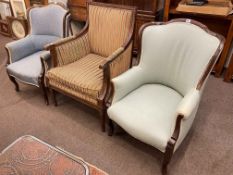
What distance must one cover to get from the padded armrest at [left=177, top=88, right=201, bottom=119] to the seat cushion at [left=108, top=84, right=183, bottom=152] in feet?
0.32

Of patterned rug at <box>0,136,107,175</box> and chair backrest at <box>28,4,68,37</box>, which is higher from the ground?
chair backrest at <box>28,4,68,37</box>

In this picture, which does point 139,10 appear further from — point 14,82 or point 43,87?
point 14,82

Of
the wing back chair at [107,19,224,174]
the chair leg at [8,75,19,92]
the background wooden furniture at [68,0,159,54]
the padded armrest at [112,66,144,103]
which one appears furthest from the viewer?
the background wooden furniture at [68,0,159,54]

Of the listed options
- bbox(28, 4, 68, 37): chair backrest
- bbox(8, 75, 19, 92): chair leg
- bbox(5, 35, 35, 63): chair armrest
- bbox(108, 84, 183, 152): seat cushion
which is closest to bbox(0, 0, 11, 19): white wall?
bbox(28, 4, 68, 37): chair backrest

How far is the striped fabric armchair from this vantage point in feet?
5.34

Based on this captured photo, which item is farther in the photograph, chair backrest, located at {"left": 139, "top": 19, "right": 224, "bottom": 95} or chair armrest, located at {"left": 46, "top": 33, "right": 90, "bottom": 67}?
chair armrest, located at {"left": 46, "top": 33, "right": 90, "bottom": 67}

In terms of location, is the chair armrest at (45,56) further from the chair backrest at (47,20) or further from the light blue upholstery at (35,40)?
the chair backrest at (47,20)

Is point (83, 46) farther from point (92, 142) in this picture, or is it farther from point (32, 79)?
point (92, 142)

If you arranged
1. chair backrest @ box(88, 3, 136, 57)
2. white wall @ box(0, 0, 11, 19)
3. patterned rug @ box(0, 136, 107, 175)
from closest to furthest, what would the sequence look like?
patterned rug @ box(0, 136, 107, 175)
chair backrest @ box(88, 3, 136, 57)
white wall @ box(0, 0, 11, 19)

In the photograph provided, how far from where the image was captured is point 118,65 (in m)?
1.67

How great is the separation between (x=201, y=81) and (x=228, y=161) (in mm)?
709

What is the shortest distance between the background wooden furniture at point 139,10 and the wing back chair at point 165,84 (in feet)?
2.44

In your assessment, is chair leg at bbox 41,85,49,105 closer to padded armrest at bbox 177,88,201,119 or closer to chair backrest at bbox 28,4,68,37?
chair backrest at bbox 28,4,68,37

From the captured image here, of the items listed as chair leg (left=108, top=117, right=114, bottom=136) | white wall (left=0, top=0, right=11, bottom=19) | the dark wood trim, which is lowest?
chair leg (left=108, top=117, right=114, bottom=136)
